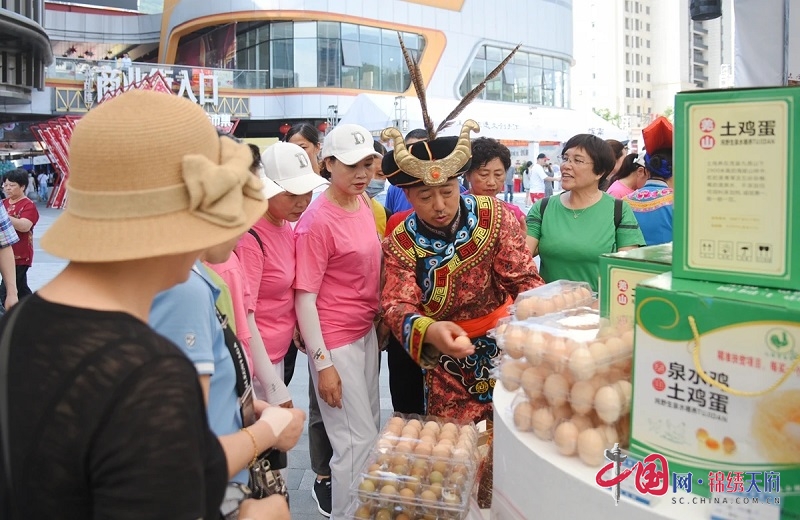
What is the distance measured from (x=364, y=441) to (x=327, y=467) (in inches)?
24.5

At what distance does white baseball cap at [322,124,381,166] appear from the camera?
2.66 m

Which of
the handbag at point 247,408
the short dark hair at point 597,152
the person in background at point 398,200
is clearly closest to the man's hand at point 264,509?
the handbag at point 247,408

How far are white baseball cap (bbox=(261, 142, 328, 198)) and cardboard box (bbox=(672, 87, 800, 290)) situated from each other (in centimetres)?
163

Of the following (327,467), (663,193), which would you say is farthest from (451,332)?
(663,193)

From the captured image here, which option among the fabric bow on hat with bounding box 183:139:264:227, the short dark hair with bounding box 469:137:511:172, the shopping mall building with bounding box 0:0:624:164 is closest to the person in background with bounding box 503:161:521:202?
the shopping mall building with bounding box 0:0:624:164

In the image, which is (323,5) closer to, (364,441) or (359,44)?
(359,44)

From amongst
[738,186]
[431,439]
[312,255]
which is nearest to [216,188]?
[738,186]

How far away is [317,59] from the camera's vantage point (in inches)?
930

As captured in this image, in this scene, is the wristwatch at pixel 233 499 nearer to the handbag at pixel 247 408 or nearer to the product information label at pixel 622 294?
the handbag at pixel 247 408

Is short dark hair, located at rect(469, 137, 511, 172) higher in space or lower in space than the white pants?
higher

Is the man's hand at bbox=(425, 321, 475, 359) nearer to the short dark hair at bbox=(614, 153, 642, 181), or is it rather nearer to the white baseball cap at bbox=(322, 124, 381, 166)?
the white baseball cap at bbox=(322, 124, 381, 166)

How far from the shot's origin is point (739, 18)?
2.98 m

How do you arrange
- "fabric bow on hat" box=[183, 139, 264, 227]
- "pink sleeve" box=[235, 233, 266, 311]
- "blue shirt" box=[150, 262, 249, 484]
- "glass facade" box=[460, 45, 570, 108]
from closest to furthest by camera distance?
"fabric bow on hat" box=[183, 139, 264, 227]
"blue shirt" box=[150, 262, 249, 484]
"pink sleeve" box=[235, 233, 266, 311]
"glass facade" box=[460, 45, 570, 108]

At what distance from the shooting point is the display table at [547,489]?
108cm
